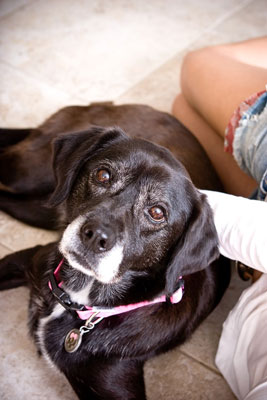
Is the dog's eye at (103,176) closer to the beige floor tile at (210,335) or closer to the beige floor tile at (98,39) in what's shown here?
the beige floor tile at (210,335)

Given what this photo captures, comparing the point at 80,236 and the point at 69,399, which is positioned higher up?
the point at 80,236

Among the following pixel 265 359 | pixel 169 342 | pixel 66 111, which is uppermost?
pixel 66 111

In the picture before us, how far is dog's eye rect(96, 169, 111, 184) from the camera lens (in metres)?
1.77

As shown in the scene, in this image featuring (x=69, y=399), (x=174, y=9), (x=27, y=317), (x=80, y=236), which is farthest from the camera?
(x=174, y=9)

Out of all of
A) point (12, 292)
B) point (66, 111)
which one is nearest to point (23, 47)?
point (66, 111)

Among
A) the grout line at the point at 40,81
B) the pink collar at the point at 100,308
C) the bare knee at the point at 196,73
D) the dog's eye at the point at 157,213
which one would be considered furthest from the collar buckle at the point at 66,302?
the grout line at the point at 40,81

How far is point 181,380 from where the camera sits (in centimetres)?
217

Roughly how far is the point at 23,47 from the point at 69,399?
287 centimetres

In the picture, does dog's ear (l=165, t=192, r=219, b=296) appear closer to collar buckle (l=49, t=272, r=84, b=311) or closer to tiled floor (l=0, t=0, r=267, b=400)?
collar buckle (l=49, t=272, r=84, b=311)

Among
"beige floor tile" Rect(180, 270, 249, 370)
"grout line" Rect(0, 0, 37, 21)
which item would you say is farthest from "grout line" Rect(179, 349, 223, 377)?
"grout line" Rect(0, 0, 37, 21)

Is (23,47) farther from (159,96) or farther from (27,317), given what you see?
(27,317)

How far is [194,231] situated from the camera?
174 cm

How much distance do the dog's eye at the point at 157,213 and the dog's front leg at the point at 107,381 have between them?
63cm

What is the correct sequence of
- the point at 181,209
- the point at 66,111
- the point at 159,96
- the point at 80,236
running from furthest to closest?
1. the point at 159,96
2. the point at 66,111
3. the point at 181,209
4. the point at 80,236
